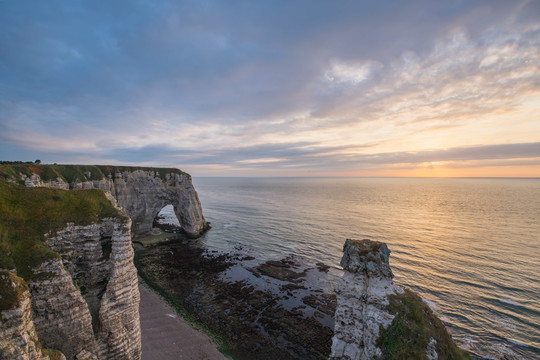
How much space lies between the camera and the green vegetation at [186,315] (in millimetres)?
18078

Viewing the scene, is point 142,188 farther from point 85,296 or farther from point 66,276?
point 66,276

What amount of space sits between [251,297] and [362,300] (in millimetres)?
15570

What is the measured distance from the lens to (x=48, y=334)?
29.7ft

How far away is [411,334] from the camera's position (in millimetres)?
11383

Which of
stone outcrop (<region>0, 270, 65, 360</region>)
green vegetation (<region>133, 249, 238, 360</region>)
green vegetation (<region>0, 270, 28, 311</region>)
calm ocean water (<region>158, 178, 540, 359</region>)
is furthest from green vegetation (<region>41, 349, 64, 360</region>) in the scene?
calm ocean water (<region>158, 178, 540, 359</region>)

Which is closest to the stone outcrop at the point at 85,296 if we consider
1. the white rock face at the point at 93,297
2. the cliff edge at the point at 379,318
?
the white rock face at the point at 93,297

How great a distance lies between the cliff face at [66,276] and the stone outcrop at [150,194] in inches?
1206

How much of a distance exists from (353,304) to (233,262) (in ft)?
79.8

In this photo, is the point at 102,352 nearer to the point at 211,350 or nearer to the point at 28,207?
the point at 28,207

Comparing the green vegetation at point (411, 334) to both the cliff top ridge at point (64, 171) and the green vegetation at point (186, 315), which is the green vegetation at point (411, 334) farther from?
the cliff top ridge at point (64, 171)

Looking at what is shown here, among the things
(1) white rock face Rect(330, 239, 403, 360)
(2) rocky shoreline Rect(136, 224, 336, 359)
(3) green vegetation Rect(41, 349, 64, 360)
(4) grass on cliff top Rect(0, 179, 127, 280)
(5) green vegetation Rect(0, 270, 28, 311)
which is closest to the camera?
(5) green vegetation Rect(0, 270, 28, 311)

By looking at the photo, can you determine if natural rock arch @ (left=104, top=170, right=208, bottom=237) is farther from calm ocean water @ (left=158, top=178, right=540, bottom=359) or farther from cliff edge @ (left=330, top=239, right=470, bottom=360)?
cliff edge @ (left=330, top=239, right=470, bottom=360)

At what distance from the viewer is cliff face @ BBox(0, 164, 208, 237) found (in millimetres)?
34238

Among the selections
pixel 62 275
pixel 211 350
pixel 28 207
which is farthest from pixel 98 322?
pixel 211 350
